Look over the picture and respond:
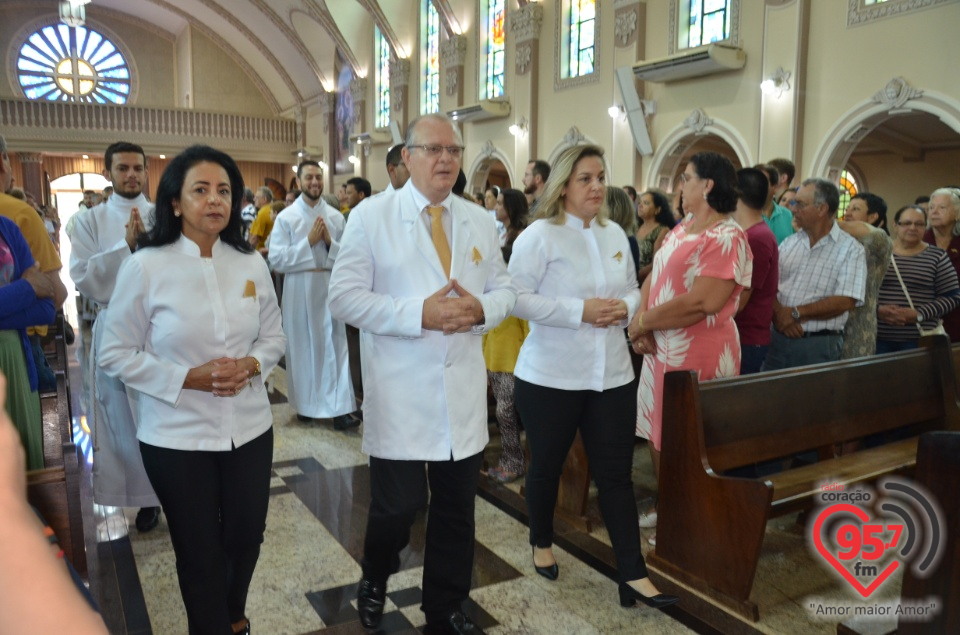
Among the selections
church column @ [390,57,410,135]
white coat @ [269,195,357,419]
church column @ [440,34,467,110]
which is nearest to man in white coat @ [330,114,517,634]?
white coat @ [269,195,357,419]

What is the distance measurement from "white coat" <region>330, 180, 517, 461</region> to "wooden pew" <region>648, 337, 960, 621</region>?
0.90m

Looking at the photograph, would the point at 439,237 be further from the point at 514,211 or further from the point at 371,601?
the point at 514,211

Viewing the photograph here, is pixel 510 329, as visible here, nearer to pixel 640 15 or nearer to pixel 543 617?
pixel 543 617

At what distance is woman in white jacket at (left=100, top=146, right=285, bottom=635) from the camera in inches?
78.4

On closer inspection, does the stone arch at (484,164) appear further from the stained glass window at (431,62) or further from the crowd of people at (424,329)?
the crowd of people at (424,329)

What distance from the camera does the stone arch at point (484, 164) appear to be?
1477 cm

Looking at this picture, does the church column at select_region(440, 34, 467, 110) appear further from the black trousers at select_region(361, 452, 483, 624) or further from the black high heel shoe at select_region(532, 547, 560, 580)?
Result: the black trousers at select_region(361, 452, 483, 624)

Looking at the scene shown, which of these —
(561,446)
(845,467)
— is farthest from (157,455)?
(845,467)

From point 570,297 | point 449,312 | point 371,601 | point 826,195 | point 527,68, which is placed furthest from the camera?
point 527,68

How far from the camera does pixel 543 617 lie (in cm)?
258

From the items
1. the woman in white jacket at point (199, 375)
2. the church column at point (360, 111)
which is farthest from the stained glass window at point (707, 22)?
the church column at point (360, 111)

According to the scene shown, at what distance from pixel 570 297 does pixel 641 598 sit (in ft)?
3.53

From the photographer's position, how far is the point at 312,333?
187 inches

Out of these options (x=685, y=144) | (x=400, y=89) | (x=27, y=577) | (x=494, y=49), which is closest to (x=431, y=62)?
(x=400, y=89)
